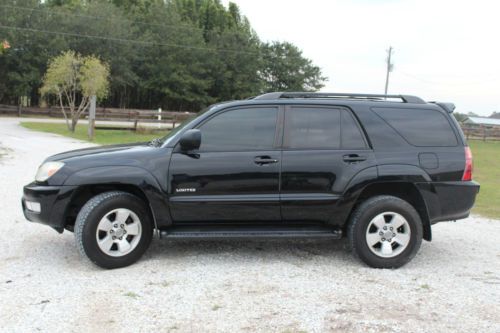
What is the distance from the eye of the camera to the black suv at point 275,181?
4.81 metres

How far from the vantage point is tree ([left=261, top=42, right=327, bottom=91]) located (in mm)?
67312

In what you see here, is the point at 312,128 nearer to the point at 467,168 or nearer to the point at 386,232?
the point at 386,232

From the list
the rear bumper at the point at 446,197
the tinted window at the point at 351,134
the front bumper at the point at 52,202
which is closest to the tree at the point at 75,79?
the front bumper at the point at 52,202

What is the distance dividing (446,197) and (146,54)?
5441 centimetres

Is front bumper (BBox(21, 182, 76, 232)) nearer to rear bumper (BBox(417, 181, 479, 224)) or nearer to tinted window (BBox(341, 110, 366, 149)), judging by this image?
tinted window (BBox(341, 110, 366, 149))

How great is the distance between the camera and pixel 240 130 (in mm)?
5113

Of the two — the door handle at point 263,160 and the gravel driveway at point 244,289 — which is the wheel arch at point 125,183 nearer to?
the gravel driveway at point 244,289

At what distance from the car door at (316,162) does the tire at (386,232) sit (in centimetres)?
33

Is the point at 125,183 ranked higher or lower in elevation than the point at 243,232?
higher

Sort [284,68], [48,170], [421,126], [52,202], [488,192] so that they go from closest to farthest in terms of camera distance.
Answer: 1. [52,202]
2. [48,170]
3. [421,126]
4. [488,192]
5. [284,68]

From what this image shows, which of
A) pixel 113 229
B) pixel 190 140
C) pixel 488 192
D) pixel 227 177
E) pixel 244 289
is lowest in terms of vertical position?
pixel 244 289

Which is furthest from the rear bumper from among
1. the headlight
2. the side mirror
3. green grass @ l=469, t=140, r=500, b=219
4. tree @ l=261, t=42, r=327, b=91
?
tree @ l=261, t=42, r=327, b=91

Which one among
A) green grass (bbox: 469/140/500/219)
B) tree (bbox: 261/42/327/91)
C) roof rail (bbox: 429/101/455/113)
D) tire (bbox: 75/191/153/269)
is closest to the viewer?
tire (bbox: 75/191/153/269)

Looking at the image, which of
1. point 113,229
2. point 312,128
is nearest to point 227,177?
point 312,128
